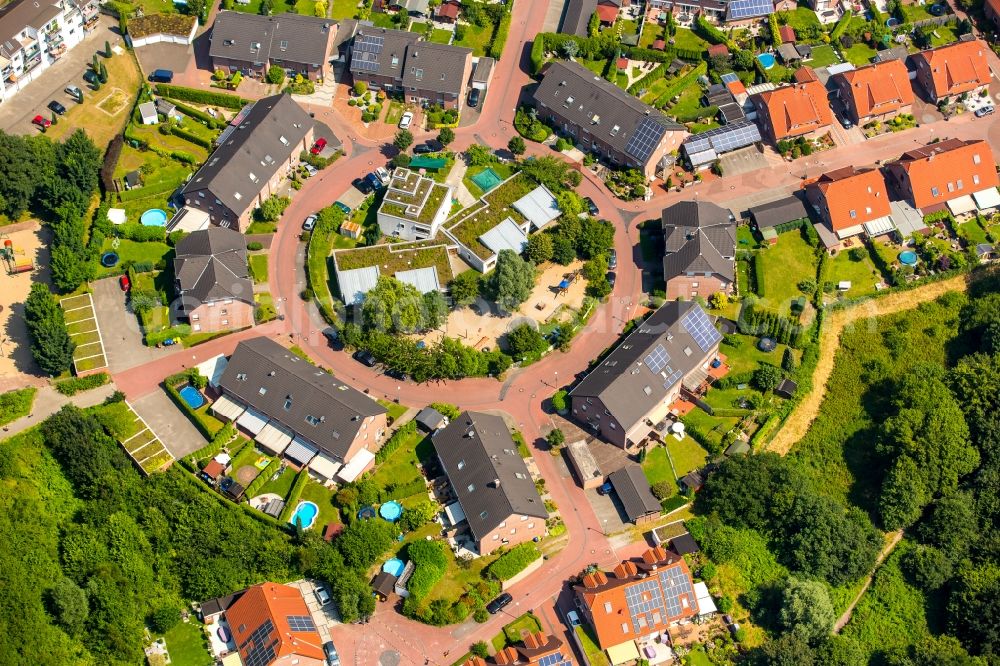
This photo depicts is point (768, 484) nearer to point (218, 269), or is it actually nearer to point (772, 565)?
point (772, 565)

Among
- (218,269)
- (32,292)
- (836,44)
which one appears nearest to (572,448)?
(218,269)

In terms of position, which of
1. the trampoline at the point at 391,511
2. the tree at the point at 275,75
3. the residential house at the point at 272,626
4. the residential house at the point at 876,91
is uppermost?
the residential house at the point at 876,91

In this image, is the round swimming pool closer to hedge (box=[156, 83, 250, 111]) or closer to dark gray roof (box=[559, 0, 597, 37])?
hedge (box=[156, 83, 250, 111])

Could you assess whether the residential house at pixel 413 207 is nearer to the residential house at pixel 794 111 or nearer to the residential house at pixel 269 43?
the residential house at pixel 269 43

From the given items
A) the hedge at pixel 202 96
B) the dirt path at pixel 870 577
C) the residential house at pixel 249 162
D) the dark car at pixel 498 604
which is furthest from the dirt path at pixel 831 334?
the hedge at pixel 202 96

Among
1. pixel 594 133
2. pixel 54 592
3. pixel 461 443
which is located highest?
pixel 594 133

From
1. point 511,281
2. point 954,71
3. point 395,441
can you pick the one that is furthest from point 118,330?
point 954,71

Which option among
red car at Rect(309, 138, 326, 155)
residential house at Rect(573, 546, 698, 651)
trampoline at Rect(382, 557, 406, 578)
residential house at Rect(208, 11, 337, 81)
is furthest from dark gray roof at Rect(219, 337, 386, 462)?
residential house at Rect(208, 11, 337, 81)
